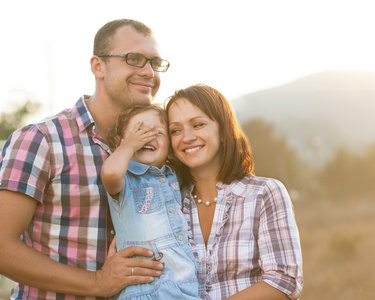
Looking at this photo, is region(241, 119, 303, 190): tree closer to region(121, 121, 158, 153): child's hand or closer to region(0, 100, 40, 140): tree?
region(0, 100, 40, 140): tree

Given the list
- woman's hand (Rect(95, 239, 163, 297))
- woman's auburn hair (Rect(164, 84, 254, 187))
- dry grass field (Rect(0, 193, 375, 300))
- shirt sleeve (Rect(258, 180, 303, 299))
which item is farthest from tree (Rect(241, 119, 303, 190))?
woman's hand (Rect(95, 239, 163, 297))

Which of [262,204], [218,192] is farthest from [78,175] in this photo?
[262,204]

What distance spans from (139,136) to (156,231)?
555mm

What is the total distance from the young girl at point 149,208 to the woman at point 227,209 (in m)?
0.12

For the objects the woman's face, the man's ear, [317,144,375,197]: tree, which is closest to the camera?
the woman's face

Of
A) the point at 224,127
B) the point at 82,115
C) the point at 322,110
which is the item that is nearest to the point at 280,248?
the point at 224,127

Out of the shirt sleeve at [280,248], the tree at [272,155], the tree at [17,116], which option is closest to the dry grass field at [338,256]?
the tree at [272,155]

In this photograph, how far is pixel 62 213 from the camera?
310 cm

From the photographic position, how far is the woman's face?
3170 mm

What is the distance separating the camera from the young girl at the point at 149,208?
2.83 meters

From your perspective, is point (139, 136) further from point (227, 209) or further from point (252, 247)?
point (252, 247)

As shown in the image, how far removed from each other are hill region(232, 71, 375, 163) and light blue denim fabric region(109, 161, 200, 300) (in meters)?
67.8

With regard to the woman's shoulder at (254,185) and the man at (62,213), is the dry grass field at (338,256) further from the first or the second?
the woman's shoulder at (254,185)

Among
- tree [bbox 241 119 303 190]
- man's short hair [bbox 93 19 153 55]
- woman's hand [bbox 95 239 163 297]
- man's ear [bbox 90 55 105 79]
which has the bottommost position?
tree [bbox 241 119 303 190]
